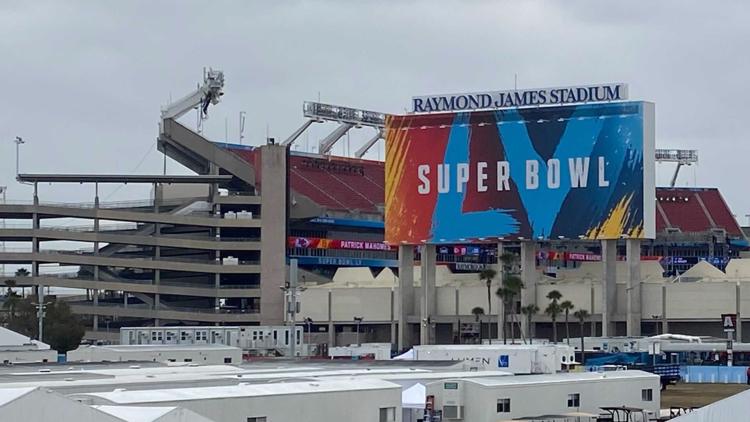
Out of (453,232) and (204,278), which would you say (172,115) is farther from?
(453,232)

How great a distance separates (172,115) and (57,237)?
61.4ft

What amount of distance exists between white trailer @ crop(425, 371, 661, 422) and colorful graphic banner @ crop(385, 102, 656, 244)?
62934 mm

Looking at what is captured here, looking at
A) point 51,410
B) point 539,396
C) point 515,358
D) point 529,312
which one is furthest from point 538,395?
Result: point 529,312

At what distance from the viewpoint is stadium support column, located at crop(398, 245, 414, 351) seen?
15712 centimetres

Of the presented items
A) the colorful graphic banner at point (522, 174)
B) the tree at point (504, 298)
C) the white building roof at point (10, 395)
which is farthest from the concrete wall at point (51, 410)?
the tree at point (504, 298)

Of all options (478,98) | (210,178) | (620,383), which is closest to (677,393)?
(620,383)

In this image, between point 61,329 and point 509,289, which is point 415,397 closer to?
point 509,289

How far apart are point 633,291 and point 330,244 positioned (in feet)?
169

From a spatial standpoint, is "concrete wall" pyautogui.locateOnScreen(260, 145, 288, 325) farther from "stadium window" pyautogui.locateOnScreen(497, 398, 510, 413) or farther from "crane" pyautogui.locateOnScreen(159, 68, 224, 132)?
"stadium window" pyautogui.locateOnScreen(497, 398, 510, 413)

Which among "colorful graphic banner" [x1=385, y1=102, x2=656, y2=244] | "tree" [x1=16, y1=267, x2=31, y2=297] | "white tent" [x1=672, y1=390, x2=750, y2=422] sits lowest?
"white tent" [x1=672, y1=390, x2=750, y2=422]

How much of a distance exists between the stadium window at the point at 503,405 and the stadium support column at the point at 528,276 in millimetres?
81895

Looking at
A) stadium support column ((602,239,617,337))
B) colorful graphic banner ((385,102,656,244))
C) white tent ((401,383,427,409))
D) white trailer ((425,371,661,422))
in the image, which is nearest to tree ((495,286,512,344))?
colorful graphic banner ((385,102,656,244))

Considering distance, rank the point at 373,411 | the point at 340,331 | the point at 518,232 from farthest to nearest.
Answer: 1. the point at 340,331
2. the point at 518,232
3. the point at 373,411

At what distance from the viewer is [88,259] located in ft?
576
